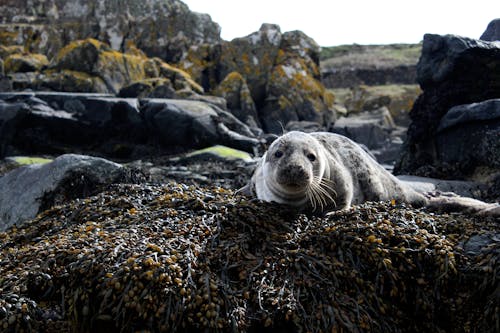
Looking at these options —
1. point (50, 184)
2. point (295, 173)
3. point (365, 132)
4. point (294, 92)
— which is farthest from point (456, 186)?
point (294, 92)

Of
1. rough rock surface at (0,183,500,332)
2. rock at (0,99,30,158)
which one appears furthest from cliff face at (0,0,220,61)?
rough rock surface at (0,183,500,332)

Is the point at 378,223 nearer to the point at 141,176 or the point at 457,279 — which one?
the point at 457,279

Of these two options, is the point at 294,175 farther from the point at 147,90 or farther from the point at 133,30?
the point at 133,30

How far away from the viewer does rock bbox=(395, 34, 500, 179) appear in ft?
38.6

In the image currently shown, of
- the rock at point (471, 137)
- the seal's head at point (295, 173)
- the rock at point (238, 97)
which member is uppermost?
the seal's head at point (295, 173)

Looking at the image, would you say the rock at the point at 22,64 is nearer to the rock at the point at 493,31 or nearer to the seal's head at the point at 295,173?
the rock at the point at 493,31

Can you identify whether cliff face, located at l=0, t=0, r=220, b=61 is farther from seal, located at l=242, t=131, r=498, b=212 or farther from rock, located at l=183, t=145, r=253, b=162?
seal, located at l=242, t=131, r=498, b=212

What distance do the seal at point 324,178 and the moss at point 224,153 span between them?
7.68 metres

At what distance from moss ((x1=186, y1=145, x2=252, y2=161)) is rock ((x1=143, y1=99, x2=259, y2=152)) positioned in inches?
23.4

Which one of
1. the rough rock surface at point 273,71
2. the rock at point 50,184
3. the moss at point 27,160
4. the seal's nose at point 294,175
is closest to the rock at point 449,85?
the rock at point 50,184

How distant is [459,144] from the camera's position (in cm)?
1114

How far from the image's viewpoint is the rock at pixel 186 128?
50.4 ft

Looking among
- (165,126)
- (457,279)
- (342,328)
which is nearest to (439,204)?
(457,279)

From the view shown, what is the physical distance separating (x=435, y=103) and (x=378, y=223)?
823 cm
